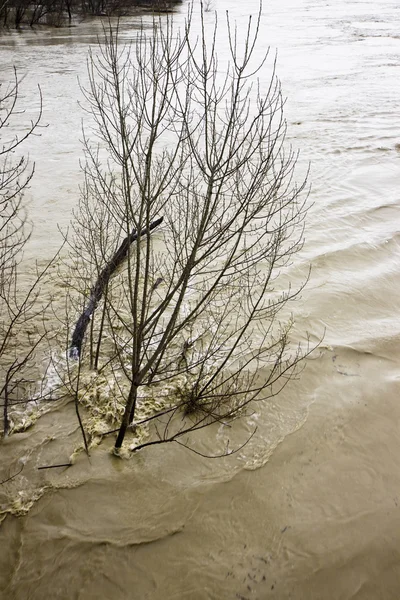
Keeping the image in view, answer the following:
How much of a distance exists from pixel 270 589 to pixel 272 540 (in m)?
0.57

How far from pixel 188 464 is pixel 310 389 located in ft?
8.25

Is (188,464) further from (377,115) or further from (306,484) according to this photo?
(377,115)

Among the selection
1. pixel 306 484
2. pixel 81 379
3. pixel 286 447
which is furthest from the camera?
pixel 81 379

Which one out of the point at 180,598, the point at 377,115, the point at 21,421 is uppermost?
the point at 377,115

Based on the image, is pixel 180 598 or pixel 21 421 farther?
pixel 21 421

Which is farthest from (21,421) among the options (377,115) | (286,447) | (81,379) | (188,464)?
(377,115)

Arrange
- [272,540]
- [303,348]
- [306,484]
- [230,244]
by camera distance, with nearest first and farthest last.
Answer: [272,540], [306,484], [303,348], [230,244]

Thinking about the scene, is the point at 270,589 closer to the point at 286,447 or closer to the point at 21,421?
the point at 286,447

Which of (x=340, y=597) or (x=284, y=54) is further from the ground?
(x=284, y=54)

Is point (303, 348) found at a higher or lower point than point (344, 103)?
lower

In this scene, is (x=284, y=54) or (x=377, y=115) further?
(x=284, y=54)

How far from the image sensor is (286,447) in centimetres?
729

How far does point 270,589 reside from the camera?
5750 millimetres

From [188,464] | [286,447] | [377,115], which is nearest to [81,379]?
[188,464]
